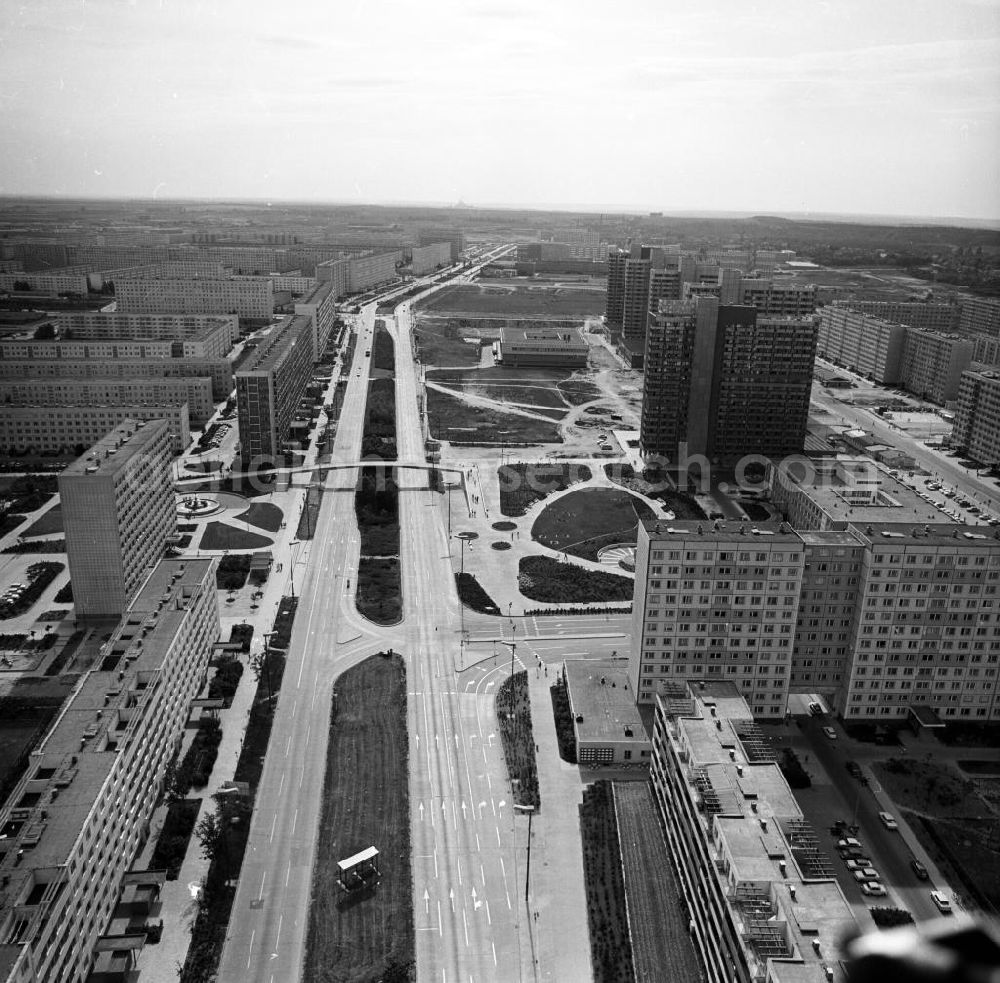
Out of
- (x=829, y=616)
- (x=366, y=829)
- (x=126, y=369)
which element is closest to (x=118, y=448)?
(x=366, y=829)

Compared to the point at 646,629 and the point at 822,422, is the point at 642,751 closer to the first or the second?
the point at 646,629

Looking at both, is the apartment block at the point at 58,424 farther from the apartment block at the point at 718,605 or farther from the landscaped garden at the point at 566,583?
the apartment block at the point at 718,605

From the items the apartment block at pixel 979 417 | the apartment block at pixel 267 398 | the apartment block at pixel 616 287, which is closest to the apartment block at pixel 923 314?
the apartment block at pixel 616 287

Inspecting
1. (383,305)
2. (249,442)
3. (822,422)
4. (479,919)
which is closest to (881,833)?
(479,919)

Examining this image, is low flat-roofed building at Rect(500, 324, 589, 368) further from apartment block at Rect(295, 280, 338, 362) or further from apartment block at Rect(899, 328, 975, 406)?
apartment block at Rect(899, 328, 975, 406)

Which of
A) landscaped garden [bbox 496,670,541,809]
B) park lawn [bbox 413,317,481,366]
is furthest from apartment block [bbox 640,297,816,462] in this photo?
park lawn [bbox 413,317,481,366]

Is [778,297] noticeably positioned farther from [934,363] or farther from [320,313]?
[320,313]

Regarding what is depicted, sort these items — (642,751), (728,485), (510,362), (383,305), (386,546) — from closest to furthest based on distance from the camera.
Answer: (642,751) → (386,546) → (728,485) → (510,362) → (383,305)
